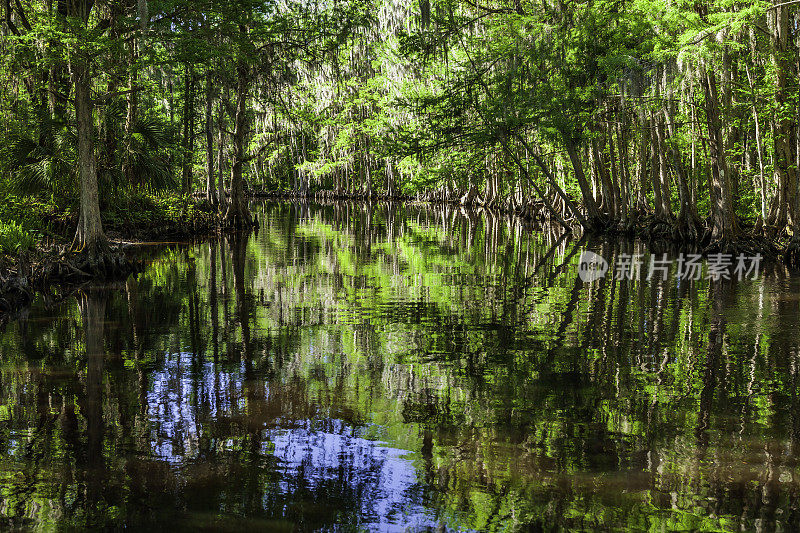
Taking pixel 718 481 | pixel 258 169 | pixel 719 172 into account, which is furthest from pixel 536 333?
pixel 258 169

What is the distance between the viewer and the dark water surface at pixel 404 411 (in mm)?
5117

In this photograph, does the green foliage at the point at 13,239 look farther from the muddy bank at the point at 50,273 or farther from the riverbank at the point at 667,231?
the riverbank at the point at 667,231

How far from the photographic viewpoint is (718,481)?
216 inches

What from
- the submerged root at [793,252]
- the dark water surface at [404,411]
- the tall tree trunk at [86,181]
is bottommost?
the dark water surface at [404,411]

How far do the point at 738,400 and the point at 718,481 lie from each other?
7.54ft

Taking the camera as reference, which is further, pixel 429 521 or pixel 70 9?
pixel 70 9

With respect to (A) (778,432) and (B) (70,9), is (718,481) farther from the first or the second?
(B) (70,9)

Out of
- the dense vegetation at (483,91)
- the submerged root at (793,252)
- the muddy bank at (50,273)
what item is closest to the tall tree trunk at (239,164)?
the dense vegetation at (483,91)

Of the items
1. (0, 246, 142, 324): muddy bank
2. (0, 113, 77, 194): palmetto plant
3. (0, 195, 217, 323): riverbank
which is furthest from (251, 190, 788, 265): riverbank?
(0, 113, 77, 194): palmetto plant

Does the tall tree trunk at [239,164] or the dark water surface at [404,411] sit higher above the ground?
the tall tree trunk at [239,164]

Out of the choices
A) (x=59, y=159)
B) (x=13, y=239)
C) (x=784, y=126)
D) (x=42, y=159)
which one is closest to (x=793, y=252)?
(x=784, y=126)

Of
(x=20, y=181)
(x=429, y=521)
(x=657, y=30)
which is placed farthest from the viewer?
(x=657, y=30)

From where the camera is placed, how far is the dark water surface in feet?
16.8

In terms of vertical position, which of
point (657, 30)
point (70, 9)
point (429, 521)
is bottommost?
point (429, 521)
